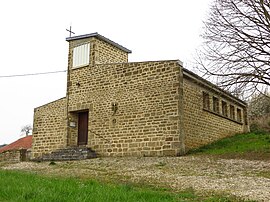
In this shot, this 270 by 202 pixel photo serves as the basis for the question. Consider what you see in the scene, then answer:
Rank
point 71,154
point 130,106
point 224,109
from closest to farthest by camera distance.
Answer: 1. point 130,106
2. point 71,154
3. point 224,109

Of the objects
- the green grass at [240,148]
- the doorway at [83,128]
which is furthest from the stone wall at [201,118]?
the doorway at [83,128]

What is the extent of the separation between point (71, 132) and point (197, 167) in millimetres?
9000

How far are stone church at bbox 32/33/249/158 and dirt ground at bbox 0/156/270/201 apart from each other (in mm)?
2355

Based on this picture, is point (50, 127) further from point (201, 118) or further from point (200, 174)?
point (200, 174)

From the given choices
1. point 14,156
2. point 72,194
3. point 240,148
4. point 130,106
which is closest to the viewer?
point 72,194


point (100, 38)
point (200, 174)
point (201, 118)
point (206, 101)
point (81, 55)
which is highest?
point (100, 38)

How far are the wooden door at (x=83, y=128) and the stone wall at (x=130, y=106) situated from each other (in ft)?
0.91

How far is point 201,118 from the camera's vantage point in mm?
16812

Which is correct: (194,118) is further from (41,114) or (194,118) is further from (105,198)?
(105,198)

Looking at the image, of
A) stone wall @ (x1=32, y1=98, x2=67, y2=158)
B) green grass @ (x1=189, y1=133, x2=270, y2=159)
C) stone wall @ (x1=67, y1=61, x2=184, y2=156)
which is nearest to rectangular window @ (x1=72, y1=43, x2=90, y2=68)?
stone wall @ (x1=67, y1=61, x2=184, y2=156)

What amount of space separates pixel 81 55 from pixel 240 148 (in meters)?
9.66

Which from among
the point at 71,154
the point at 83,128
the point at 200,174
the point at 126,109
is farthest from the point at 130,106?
the point at 200,174

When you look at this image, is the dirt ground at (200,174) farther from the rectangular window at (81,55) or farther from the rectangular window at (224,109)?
the rectangular window at (81,55)

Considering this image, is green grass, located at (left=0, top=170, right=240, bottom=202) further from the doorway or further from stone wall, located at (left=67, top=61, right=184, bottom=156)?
the doorway
